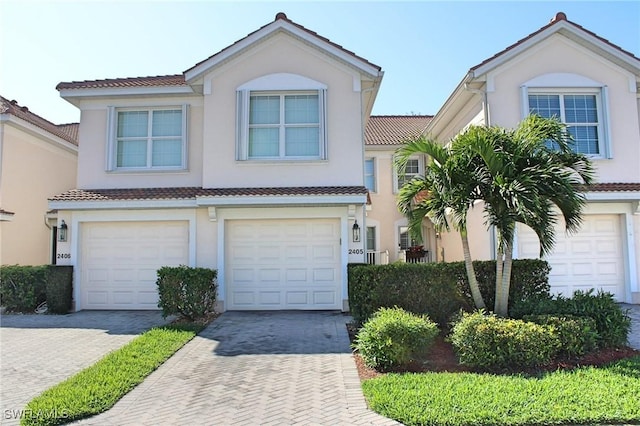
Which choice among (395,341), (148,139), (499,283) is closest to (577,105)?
(499,283)

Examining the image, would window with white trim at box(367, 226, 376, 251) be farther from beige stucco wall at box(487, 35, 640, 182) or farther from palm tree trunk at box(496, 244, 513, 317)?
palm tree trunk at box(496, 244, 513, 317)

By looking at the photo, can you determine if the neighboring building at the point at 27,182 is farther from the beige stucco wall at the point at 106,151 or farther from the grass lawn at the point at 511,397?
the grass lawn at the point at 511,397

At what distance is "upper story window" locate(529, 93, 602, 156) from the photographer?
12945 millimetres

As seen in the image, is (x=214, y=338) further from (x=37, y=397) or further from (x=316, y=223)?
(x=316, y=223)

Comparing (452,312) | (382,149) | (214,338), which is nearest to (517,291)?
(452,312)

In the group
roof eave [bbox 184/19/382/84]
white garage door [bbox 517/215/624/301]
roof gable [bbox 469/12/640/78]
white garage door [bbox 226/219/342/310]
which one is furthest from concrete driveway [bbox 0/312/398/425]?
roof gable [bbox 469/12/640/78]

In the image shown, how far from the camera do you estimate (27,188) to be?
16344 millimetres

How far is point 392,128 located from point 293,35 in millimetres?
10612

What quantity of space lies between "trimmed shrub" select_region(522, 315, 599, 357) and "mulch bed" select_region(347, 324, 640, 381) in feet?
0.51

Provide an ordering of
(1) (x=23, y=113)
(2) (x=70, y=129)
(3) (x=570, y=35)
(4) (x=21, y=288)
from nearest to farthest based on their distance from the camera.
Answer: (4) (x=21, y=288)
(3) (x=570, y=35)
(1) (x=23, y=113)
(2) (x=70, y=129)

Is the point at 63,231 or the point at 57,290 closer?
the point at 57,290

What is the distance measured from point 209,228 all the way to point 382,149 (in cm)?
1002

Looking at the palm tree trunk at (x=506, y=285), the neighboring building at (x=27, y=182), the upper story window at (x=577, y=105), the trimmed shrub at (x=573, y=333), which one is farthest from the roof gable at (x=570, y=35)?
the neighboring building at (x=27, y=182)

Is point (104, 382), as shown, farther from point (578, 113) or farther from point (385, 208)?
point (385, 208)
